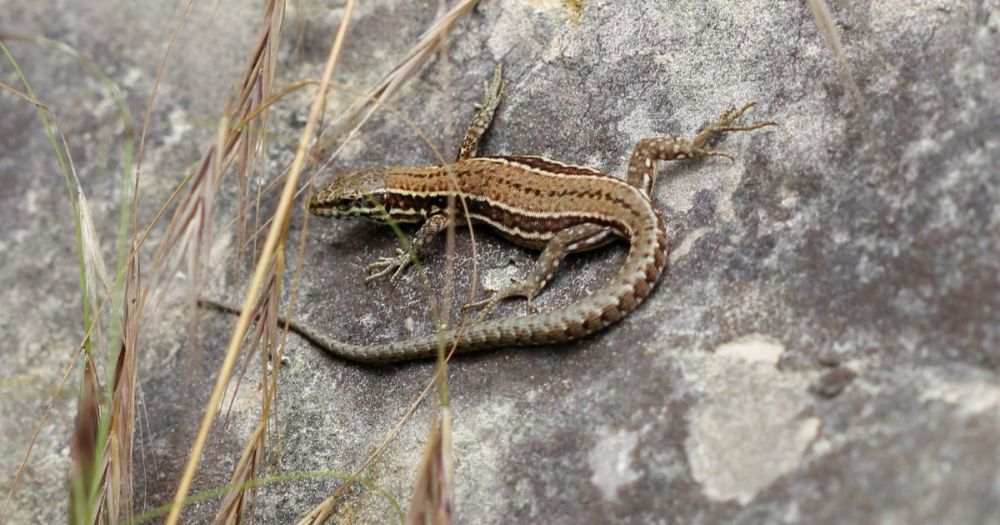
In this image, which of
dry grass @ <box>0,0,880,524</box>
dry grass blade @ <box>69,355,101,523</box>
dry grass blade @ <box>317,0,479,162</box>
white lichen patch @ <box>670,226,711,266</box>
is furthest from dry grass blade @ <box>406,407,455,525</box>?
dry grass blade @ <box>317,0,479,162</box>

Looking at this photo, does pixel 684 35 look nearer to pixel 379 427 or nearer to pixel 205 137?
pixel 379 427

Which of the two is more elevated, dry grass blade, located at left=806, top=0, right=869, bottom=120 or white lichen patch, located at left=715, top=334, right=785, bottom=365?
dry grass blade, located at left=806, top=0, right=869, bottom=120

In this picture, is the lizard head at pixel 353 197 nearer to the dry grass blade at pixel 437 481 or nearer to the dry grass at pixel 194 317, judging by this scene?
the dry grass at pixel 194 317

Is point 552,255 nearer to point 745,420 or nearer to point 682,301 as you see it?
point 682,301

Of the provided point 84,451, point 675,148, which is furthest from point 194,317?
point 675,148

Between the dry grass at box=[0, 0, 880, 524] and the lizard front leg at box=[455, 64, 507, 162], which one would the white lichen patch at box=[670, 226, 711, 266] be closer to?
the dry grass at box=[0, 0, 880, 524]
